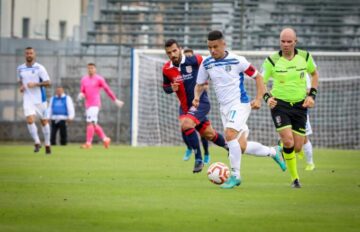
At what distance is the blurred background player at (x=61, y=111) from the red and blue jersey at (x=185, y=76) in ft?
43.2

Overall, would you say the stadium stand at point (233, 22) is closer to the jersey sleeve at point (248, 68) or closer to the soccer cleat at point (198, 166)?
the soccer cleat at point (198, 166)

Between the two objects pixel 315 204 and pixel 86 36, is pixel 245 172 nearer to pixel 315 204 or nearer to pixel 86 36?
pixel 315 204

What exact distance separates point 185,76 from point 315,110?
14.8 m

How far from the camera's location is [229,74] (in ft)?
44.3

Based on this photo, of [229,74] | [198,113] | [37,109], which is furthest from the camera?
[37,109]

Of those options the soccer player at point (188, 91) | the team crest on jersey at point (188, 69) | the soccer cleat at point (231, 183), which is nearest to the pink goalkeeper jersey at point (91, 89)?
the soccer player at point (188, 91)

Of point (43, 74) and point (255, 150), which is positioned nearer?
point (255, 150)

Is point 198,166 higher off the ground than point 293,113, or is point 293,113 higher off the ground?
point 293,113

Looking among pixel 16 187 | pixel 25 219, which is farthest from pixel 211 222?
pixel 16 187

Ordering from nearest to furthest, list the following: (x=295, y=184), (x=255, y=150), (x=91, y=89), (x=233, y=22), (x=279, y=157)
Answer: (x=295, y=184) < (x=255, y=150) < (x=279, y=157) < (x=91, y=89) < (x=233, y=22)

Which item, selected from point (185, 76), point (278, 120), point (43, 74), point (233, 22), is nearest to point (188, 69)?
point (185, 76)

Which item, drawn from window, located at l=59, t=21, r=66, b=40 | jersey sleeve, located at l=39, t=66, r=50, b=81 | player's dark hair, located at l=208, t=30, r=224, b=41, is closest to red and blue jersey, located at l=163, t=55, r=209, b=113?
player's dark hair, located at l=208, t=30, r=224, b=41

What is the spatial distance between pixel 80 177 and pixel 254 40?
20.3 m

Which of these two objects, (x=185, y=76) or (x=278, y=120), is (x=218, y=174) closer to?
(x=278, y=120)
